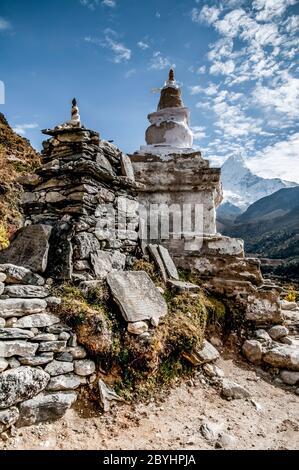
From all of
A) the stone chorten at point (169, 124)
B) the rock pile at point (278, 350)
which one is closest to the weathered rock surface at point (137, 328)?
the rock pile at point (278, 350)

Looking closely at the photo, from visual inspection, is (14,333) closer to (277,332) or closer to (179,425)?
(179,425)

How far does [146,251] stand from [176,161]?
3.19m

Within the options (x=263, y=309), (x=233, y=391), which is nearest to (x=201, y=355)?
(x=233, y=391)

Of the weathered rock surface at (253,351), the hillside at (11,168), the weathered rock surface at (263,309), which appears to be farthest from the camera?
the hillside at (11,168)

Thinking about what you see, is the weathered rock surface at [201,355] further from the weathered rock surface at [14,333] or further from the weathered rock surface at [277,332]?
the weathered rock surface at [14,333]

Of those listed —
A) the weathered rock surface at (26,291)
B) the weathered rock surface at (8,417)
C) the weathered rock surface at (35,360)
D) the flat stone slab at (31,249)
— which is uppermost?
the flat stone slab at (31,249)

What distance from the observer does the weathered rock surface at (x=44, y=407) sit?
2750 millimetres

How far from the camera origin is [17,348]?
2891 millimetres

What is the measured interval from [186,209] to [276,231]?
50210 mm

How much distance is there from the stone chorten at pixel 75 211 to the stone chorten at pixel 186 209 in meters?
0.85

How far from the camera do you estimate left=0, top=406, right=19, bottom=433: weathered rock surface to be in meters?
2.61

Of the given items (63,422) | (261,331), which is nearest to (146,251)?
(261,331)

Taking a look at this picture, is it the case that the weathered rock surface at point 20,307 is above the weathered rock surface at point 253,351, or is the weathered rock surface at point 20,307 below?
above

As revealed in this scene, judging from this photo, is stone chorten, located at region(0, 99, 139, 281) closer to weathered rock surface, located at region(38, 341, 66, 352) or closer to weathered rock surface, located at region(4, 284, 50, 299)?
weathered rock surface, located at region(4, 284, 50, 299)
